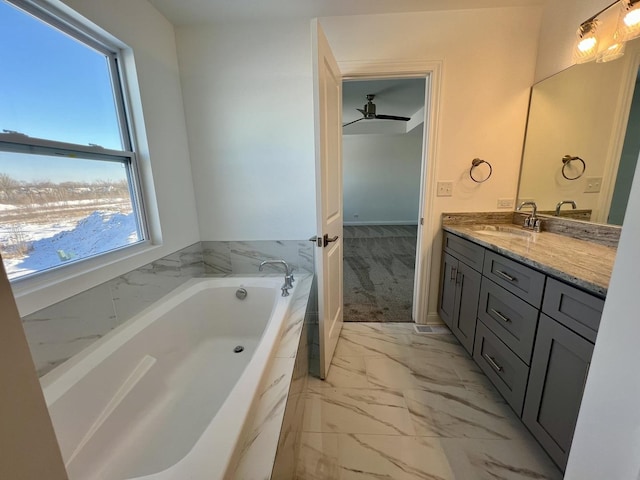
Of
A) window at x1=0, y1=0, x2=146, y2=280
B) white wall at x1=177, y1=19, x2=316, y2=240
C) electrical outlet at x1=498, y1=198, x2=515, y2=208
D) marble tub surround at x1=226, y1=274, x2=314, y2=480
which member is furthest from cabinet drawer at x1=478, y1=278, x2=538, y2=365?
window at x1=0, y1=0, x2=146, y2=280

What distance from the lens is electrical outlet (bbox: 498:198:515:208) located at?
198cm

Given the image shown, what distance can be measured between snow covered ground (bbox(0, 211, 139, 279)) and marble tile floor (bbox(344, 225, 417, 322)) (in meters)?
1.86

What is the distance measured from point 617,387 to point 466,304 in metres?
1.33

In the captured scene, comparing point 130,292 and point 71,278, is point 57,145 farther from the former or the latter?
point 130,292

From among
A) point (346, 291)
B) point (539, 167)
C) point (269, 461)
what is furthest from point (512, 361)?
point (346, 291)

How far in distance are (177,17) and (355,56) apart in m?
1.26

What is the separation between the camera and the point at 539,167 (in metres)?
1.80

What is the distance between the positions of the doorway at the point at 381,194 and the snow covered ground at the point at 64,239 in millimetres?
1869

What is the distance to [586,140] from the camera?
1505 mm

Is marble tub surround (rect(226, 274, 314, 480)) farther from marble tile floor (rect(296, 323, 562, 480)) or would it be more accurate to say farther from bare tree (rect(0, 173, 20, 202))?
bare tree (rect(0, 173, 20, 202))

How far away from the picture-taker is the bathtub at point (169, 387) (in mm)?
867

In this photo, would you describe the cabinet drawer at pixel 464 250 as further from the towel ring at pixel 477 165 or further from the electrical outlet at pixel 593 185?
the electrical outlet at pixel 593 185

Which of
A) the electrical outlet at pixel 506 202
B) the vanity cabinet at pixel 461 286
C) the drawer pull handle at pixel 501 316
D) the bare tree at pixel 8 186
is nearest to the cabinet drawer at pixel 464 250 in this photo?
the vanity cabinet at pixel 461 286

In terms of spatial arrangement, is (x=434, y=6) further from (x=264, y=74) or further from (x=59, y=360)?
(x=59, y=360)
